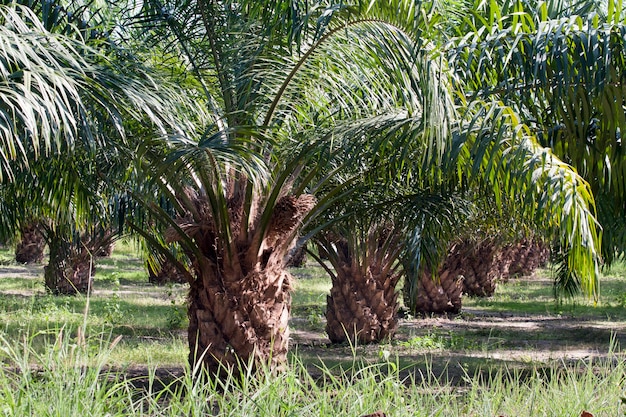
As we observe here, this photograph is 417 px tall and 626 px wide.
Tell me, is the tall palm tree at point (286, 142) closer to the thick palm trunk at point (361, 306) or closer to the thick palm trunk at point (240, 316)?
the thick palm trunk at point (240, 316)

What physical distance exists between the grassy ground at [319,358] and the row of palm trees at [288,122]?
92 cm

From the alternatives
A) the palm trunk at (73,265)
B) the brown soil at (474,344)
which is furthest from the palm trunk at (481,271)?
the palm trunk at (73,265)

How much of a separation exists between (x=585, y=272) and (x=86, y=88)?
11.4ft

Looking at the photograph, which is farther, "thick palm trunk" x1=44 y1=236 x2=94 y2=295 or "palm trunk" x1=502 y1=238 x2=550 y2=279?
"palm trunk" x1=502 y1=238 x2=550 y2=279

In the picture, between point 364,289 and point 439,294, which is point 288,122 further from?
point 439,294

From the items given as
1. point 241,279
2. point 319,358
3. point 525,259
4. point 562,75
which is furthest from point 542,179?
point 525,259

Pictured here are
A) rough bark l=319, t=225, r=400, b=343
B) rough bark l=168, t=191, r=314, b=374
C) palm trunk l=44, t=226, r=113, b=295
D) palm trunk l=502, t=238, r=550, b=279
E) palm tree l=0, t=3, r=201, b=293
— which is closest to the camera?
palm tree l=0, t=3, r=201, b=293

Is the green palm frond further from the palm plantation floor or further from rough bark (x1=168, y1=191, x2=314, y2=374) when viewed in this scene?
rough bark (x1=168, y1=191, x2=314, y2=374)

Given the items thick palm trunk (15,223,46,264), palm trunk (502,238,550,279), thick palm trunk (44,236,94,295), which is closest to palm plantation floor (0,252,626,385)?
thick palm trunk (44,236,94,295)

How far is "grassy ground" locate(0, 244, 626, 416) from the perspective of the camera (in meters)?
4.00

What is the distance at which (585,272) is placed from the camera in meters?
5.61

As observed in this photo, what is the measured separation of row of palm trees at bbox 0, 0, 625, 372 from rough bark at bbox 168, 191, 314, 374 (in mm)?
17

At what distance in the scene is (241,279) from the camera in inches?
288

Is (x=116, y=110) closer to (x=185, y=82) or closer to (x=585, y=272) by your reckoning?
(x=185, y=82)
